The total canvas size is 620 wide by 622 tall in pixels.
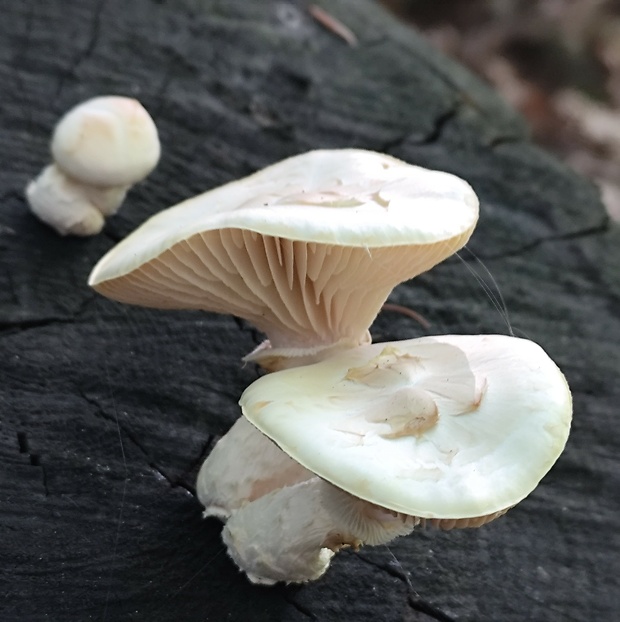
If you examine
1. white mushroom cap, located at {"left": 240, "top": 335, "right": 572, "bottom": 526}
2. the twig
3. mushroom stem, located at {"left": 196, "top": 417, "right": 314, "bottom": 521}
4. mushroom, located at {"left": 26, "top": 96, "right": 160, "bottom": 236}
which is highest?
the twig

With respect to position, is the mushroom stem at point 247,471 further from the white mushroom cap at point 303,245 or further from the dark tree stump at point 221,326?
the white mushroom cap at point 303,245

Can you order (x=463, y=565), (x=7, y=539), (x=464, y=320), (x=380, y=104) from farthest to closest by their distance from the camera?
(x=380, y=104) → (x=464, y=320) → (x=463, y=565) → (x=7, y=539)

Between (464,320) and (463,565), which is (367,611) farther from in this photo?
(464,320)

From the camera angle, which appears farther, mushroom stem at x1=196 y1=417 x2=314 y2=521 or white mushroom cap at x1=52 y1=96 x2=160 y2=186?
white mushroom cap at x1=52 y1=96 x2=160 y2=186

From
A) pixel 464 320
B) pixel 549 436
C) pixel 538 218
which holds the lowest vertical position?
pixel 464 320

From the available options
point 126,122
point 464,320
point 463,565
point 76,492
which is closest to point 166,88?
point 126,122

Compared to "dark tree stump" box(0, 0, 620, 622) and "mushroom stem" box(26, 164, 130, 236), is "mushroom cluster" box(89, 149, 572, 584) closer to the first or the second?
"dark tree stump" box(0, 0, 620, 622)

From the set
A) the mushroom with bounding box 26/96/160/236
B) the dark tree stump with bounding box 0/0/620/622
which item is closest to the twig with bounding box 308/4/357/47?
the dark tree stump with bounding box 0/0/620/622
